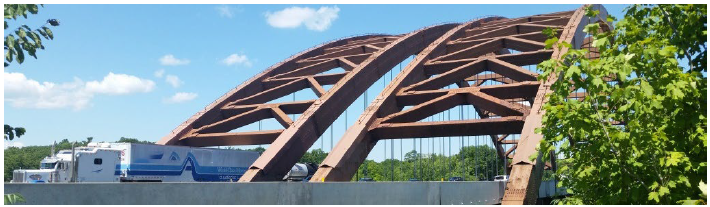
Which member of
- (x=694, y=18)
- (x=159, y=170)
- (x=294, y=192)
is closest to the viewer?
(x=694, y=18)

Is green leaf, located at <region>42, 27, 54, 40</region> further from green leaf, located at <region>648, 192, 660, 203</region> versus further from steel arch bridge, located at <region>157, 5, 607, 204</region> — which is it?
steel arch bridge, located at <region>157, 5, 607, 204</region>

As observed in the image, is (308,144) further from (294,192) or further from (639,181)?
(639,181)

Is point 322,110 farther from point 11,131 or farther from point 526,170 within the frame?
point 11,131

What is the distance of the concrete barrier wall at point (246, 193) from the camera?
9742 millimetres

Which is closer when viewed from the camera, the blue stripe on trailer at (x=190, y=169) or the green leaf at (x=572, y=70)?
the green leaf at (x=572, y=70)

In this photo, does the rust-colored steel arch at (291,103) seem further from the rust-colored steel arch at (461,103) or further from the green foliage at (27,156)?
the green foliage at (27,156)

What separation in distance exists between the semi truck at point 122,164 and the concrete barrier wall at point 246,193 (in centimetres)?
1687

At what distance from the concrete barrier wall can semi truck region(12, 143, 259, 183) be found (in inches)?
664

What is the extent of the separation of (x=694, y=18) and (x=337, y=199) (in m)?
7.42

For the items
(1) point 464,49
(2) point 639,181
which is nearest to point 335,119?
(1) point 464,49

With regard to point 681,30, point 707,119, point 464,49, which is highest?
point 464,49

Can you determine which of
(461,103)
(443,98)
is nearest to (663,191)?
(443,98)

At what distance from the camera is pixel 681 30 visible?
25.5 feet

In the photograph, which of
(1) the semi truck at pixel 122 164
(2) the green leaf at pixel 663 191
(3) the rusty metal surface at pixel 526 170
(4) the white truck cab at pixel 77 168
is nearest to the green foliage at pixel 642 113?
(2) the green leaf at pixel 663 191
